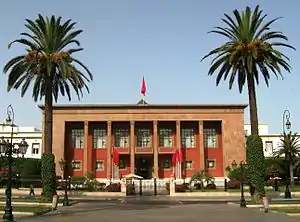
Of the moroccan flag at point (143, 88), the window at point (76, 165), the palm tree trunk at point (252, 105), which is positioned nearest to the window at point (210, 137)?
the moroccan flag at point (143, 88)

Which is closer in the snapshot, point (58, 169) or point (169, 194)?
point (169, 194)

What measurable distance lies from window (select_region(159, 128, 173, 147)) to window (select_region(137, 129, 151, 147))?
6.82 feet

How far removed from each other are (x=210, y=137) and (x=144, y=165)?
1247cm

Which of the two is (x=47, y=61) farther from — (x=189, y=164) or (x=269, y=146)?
(x=269, y=146)

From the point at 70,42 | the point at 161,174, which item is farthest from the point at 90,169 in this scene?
the point at 70,42

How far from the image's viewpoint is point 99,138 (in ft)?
265

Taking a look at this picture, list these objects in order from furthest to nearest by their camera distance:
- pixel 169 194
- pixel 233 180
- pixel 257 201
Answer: pixel 233 180 → pixel 169 194 → pixel 257 201

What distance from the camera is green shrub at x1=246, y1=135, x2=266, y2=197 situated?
36.0 metres

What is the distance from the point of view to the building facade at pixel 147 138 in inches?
3049

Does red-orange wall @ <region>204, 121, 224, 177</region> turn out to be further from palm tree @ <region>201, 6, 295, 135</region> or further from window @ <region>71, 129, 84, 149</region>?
palm tree @ <region>201, 6, 295, 135</region>

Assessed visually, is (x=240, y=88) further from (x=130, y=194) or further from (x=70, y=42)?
(x=130, y=194)

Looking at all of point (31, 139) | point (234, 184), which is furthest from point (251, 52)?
point (31, 139)

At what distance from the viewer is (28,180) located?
6800 centimetres

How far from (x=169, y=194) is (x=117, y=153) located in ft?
72.2
